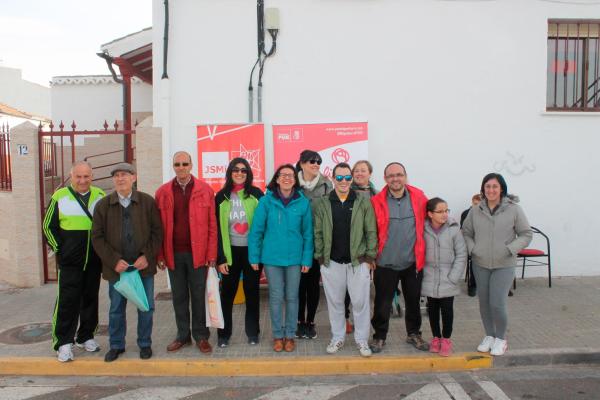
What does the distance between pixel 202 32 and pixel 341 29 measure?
196 centimetres

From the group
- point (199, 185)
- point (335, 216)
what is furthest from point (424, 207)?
point (199, 185)

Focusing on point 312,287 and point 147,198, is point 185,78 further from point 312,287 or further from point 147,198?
point 312,287

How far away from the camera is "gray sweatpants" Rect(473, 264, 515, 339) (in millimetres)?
4535

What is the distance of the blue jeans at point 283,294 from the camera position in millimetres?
4660

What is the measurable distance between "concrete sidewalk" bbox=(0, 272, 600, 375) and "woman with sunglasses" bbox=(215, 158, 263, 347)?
56 cm

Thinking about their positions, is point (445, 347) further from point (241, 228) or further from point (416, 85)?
point (416, 85)

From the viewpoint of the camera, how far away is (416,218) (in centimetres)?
450

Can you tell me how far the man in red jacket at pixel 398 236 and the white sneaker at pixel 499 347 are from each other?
0.87m

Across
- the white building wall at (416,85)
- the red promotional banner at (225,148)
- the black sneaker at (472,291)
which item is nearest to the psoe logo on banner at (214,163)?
the red promotional banner at (225,148)

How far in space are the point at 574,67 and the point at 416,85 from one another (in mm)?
2566

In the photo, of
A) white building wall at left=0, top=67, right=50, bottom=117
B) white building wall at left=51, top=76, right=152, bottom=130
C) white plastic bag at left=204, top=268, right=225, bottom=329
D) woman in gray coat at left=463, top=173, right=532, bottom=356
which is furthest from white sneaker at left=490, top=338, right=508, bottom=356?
white building wall at left=0, top=67, right=50, bottom=117

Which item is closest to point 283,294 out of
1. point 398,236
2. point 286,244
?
point 286,244

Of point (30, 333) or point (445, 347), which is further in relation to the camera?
point (30, 333)

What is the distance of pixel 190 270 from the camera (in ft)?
15.3
